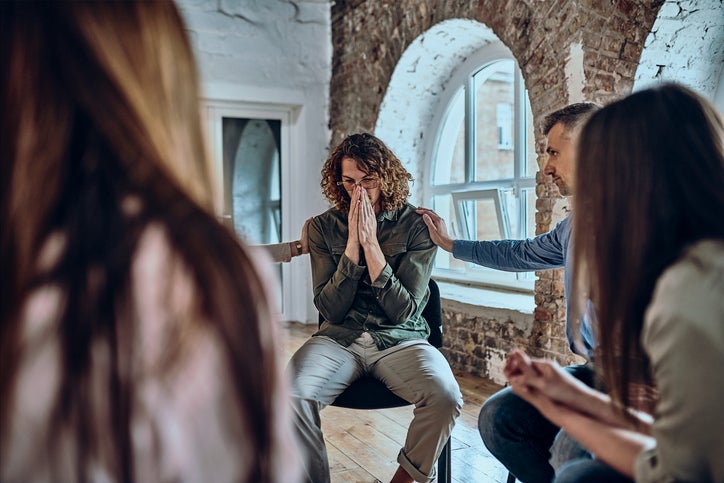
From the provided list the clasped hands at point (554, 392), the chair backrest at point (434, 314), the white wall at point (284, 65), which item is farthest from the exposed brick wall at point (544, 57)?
the clasped hands at point (554, 392)

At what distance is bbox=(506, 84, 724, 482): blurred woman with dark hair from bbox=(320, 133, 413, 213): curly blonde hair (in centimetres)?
130

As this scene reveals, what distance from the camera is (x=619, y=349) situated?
111 centimetres

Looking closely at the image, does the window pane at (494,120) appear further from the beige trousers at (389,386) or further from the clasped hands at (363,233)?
the beige trousers at (389,386)

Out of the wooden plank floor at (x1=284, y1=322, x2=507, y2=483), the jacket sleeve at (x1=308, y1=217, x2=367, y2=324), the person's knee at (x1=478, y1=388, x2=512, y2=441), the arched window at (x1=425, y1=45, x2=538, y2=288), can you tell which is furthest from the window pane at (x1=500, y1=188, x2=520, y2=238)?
the person's knee at (x1=478, y1=388, x2=512, y2=441)

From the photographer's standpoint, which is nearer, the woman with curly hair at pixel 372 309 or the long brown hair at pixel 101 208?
the long brown hair at pixel 101 208

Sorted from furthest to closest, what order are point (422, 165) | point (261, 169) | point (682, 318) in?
1. point (261, 169)
2. point (422, 165)
3. point (682, 318)

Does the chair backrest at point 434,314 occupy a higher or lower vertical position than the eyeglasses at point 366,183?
lower

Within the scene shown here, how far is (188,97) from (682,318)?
76cm


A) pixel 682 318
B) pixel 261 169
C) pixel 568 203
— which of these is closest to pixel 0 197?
pixel 682 318

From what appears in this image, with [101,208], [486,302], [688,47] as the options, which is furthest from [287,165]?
[101,208]

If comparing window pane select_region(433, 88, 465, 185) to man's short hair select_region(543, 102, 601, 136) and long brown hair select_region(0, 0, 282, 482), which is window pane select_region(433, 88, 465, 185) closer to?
man's short hair select_region(543, 102, 601, 136)

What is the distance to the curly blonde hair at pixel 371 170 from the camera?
243cm

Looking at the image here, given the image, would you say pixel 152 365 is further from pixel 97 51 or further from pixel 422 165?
pixel 422 165

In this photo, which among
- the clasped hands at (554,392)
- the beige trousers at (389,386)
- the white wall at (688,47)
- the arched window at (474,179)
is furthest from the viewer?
the arched window at (474,179)
